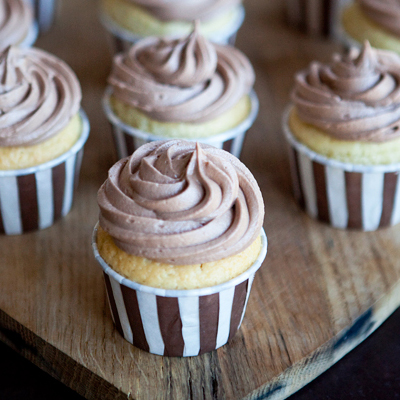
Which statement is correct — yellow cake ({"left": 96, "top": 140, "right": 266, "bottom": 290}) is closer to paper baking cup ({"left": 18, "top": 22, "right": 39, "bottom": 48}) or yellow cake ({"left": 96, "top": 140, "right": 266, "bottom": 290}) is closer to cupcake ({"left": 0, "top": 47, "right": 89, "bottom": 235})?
cupcake ({"left": 0, "top": 47, "right": 89, "bottom": 235})

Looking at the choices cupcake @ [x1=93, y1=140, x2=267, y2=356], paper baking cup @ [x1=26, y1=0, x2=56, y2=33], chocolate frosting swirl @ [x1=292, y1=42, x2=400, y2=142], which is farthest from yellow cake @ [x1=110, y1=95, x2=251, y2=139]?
paper baking cup @ [x1=26, y1=0, x2=56, y2=33]

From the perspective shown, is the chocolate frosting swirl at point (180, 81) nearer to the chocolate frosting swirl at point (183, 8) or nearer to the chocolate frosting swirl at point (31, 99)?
the chocolate frosting swirl at point (31, 99)

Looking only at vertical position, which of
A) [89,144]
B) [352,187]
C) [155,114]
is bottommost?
[89,144]

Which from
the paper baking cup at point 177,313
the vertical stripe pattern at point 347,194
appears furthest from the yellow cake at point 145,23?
the paper baking cup at point 177,313

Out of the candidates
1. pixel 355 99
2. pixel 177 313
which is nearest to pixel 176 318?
pixel 177 313

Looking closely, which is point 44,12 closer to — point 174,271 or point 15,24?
point 15,24

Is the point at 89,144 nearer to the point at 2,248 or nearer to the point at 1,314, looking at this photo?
the point at 2,248

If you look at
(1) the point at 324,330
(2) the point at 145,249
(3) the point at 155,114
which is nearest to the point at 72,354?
(2) the point at 145,249

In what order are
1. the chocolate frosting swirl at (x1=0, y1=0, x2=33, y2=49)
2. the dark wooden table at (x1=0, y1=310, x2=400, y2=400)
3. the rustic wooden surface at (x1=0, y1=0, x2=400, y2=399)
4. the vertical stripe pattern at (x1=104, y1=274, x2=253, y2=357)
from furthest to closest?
the chocolate frosting swirl at (x1=0, y1=0, x2=33, y2=49), the dark wooden table at (x1=0, y1=310, x2=400, y2=400), the rustic wooden surface at (x1=0, y1=0, x2=400, y2=399), the vertical stripe pattern at (x1=104, y1=274, x2=253, y2=357)
